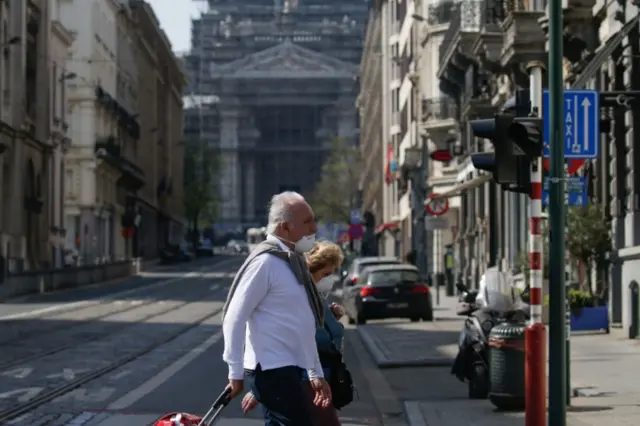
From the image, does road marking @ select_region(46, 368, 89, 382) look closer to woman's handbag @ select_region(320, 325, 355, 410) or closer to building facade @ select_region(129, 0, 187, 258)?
woman's handbag @ select_region(320, 325, 355, 410)

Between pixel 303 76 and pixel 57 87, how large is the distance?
385 ft

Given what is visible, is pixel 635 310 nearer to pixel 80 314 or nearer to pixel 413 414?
pixel 413 414

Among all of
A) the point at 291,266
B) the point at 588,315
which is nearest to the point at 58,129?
the point at 588,315

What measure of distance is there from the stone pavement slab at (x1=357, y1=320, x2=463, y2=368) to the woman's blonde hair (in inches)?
528

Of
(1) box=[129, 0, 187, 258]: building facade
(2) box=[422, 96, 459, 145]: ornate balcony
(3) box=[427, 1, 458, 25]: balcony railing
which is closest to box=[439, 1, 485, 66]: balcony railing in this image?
(2) box=[422, 96, 459, 145]: ornate balcony

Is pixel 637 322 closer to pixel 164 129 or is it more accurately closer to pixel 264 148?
pixel 164 129

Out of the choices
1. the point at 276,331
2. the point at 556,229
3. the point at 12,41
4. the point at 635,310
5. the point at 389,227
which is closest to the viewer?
the point at 276,331

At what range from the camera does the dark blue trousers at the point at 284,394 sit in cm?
813

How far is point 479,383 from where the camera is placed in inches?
671

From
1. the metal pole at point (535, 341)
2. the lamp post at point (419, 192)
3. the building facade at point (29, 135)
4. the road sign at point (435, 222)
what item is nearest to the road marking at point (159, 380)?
the metal pole at point (535, 341)

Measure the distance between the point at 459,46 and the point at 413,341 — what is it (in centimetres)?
2437

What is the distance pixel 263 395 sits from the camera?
8.18 metres

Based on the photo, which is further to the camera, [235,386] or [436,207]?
[436,207]

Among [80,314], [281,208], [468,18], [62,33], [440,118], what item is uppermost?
[62,33]
